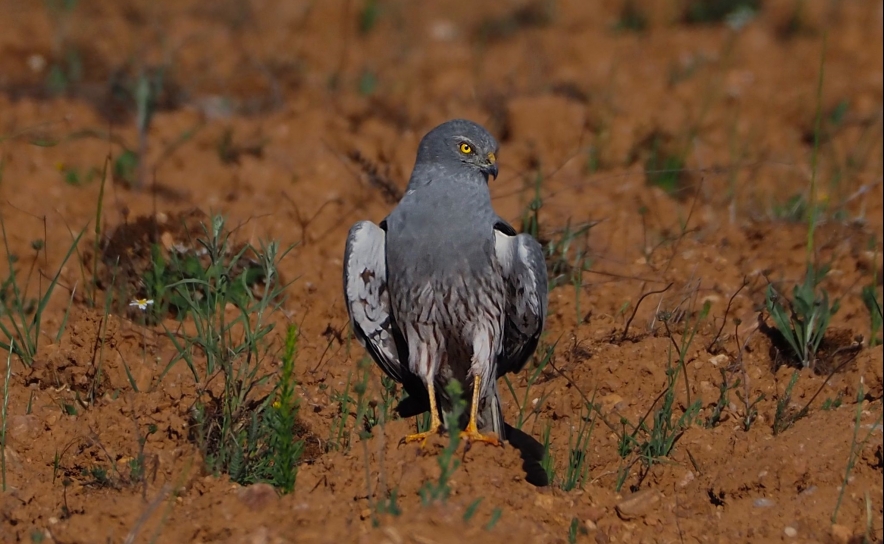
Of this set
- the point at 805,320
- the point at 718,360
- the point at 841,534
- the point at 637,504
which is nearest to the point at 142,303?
the point at 637,504

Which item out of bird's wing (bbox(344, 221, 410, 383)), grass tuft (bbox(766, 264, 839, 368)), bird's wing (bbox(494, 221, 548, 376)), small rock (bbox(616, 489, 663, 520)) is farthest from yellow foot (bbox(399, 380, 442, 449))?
grass tuft (bbox(766, 264, 839, 368))

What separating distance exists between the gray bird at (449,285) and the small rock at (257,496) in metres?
1.02

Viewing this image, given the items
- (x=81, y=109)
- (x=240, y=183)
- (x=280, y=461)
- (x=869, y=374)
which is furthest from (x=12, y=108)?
(x=869, y=374)

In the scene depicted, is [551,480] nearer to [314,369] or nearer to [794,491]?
[794,491]

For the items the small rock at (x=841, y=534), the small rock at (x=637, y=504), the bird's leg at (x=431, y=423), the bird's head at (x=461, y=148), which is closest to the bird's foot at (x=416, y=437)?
the bird's leg at (x=431, y=423)

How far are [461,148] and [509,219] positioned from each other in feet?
5.43

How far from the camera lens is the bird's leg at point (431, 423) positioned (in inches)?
186

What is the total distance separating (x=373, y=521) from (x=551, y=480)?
0.91 metres

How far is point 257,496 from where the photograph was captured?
4020 millimetres

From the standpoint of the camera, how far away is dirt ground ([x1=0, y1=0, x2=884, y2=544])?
4.33m

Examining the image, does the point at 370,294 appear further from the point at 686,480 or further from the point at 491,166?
the point at 686,480

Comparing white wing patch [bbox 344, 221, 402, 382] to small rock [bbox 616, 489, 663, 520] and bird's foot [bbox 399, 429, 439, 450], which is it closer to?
bird's foot [bbox 399, 429, 439, 450]

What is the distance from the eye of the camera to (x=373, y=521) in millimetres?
3881

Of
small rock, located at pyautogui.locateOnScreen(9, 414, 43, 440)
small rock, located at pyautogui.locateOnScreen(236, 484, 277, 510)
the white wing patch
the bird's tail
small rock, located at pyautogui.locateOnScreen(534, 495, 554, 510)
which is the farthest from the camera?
the white wing patch
